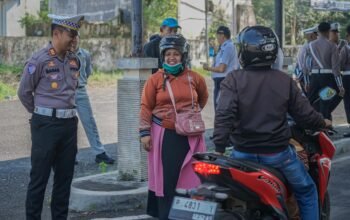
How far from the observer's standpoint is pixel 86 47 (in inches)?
920

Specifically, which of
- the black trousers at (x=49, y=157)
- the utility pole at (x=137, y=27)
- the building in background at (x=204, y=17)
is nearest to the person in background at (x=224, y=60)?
the utility pole at (x=137, y=27)

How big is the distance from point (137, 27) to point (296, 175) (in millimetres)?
3300

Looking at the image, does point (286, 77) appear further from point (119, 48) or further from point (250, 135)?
point (119, 48)

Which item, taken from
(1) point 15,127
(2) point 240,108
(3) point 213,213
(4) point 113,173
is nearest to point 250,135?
(2) point 240,108

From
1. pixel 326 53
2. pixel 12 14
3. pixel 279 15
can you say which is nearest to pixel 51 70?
pixel 279 15

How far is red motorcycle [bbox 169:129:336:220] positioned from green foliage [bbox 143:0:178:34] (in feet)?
69.3

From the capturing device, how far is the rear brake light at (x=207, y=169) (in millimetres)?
4404

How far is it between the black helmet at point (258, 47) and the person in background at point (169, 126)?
99cm

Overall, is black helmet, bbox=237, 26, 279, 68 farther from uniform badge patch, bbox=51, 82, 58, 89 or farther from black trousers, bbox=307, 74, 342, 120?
black trousers, bbox=307, 74, 342, 120


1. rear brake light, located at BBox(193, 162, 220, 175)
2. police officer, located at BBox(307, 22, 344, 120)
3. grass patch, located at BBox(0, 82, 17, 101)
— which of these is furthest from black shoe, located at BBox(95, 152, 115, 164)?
grass patch, located at BBox(0, 82, 17, 101)

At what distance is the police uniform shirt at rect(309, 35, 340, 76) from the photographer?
1041 centimetres

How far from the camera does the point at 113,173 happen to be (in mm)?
7922

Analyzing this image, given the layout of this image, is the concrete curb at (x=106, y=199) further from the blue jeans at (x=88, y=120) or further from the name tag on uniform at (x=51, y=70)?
the blue jeans at (x=88, y=120)

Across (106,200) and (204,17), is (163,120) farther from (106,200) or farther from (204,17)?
(204,17)
